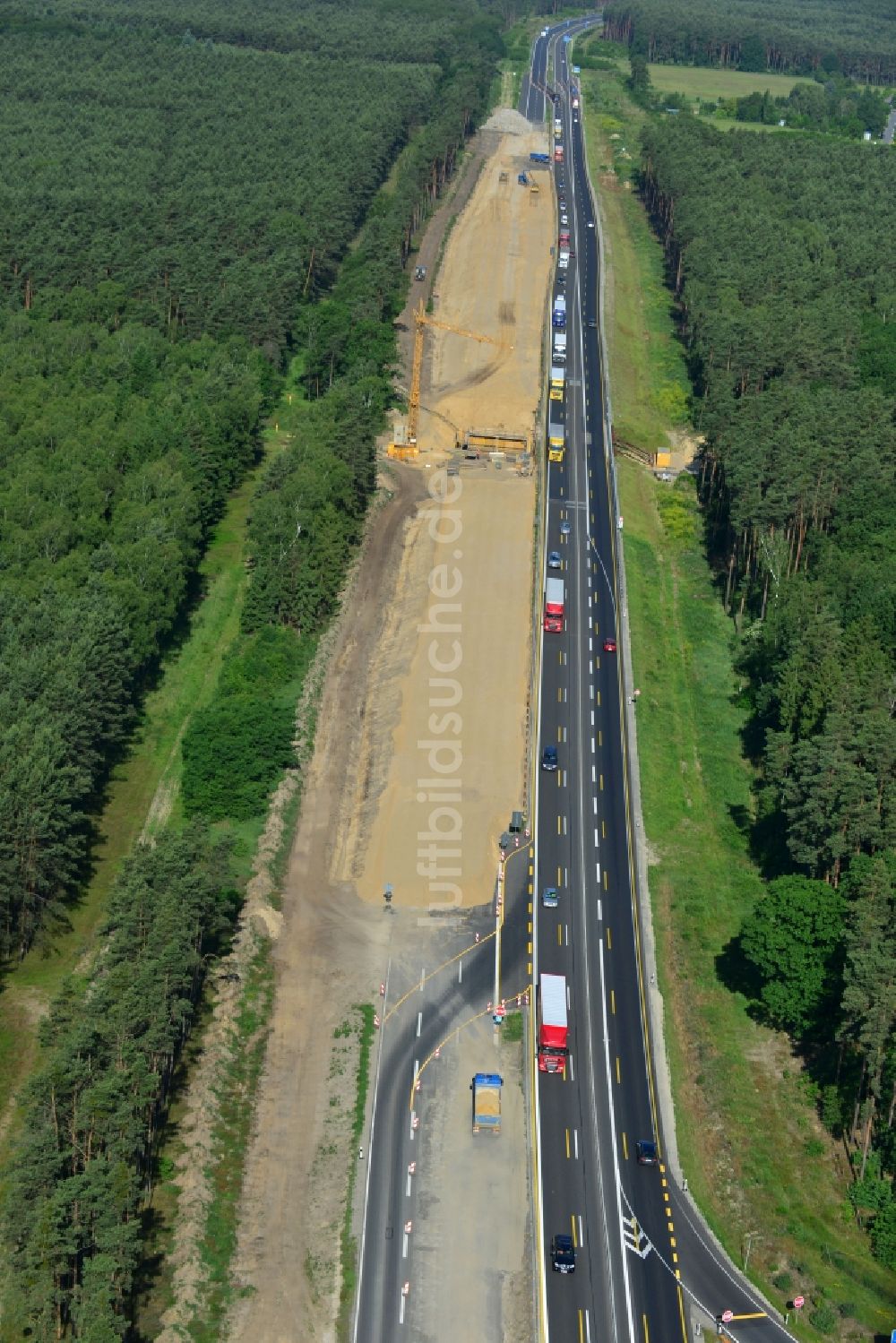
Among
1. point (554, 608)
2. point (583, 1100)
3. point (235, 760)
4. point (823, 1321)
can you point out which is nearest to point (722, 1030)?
point (583, 1100)

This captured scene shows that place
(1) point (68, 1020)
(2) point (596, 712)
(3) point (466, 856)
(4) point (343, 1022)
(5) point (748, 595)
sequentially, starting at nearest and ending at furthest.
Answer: (1) point (68, 1020), (4) point (343, 1022), (3) point (466, 856), (2) point (596, 712), (5) point (748, 595)

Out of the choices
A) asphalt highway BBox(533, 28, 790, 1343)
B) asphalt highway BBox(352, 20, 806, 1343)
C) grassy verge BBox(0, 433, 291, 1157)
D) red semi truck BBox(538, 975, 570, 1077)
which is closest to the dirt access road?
asphalt highway BBox(352, 20, 806, 1343)

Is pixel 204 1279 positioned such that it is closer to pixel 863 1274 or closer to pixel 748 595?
pixel 863 1274

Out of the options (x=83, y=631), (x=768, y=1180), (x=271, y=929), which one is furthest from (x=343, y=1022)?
(x=83, y=631)

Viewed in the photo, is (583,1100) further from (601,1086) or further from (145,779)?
(145,779)

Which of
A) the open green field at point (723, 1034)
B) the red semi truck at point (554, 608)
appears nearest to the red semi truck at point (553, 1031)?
the open green field at point (723, 1034)
